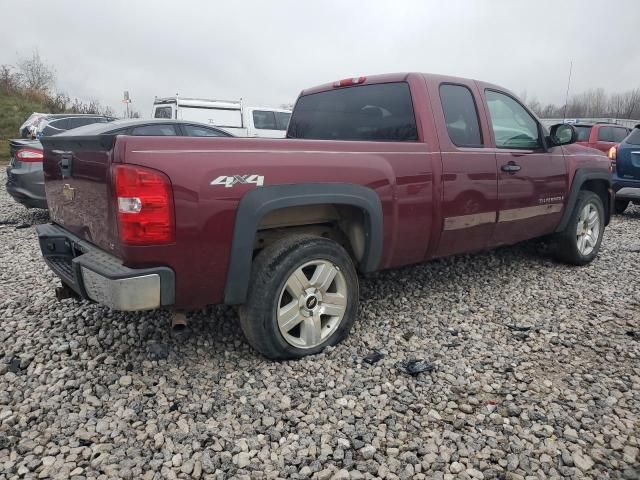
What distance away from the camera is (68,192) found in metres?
2.97

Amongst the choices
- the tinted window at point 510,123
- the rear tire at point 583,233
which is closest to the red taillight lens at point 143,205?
the tinted window at point 510,123

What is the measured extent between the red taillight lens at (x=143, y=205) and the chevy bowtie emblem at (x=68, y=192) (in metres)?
0.76

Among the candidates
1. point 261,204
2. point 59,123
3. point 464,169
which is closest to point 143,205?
point 261,204

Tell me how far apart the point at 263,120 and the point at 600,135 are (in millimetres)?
9276

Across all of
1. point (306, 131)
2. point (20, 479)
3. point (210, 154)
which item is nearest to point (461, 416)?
point (210, 154)

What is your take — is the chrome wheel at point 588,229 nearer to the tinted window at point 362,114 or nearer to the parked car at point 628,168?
the tinted window at point 362,114

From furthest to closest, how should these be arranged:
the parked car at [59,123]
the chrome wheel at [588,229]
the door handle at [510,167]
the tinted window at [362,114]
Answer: the parked car at [59,123] → the chrome wheel at [588,229] → the door handle at [510,167] → the tinted window at [362,114]

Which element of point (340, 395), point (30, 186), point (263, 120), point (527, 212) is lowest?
point (340, 395)

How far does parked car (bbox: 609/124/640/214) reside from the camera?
7957 millimetres

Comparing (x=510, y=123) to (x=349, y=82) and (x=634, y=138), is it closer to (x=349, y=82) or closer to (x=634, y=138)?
(x=349, y=82)

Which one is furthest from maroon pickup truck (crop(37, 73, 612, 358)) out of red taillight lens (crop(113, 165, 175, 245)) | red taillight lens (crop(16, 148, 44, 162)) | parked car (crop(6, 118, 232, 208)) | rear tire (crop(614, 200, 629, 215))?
rear tire (crop(614, 200, 629, 215))

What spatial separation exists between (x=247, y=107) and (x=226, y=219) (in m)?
13.1

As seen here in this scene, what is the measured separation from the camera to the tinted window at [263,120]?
14.9 meters

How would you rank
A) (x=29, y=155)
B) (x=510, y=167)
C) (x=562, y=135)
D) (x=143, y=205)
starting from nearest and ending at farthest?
(x=143, y=205), (x=510, y=167), (x=562, y=135), (x=29, y=155)
